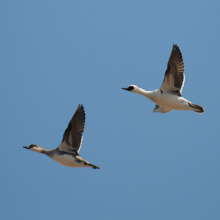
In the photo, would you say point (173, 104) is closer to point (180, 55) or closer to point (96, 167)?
point (180, 55)

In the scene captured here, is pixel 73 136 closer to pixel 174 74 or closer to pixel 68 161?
pixel 68 161

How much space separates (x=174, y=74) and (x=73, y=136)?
203 inches

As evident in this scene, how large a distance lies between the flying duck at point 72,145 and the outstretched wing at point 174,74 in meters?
3.95

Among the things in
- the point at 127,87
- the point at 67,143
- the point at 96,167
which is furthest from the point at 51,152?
the point at 127,87

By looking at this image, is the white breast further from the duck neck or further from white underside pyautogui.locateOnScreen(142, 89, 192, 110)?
white underside pyautogui.locateOnScreen(142, 89, 192, 110)

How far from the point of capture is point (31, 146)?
73.3ft

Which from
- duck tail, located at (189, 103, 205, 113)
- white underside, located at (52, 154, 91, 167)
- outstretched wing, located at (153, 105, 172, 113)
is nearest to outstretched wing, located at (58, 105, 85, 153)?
white underside, located at (52, 154, 91, 167)

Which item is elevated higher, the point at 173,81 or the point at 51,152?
the point at 173,81

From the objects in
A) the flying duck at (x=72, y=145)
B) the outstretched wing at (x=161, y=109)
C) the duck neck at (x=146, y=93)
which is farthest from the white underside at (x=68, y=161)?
the outstretched wing at (x=161, y=109)

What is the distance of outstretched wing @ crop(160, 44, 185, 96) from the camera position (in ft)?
73.0

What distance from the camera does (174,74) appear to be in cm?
2228

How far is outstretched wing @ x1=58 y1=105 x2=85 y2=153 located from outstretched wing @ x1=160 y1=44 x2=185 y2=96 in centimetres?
406

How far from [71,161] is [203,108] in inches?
244

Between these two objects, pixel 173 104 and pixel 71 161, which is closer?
pixel 71 161
